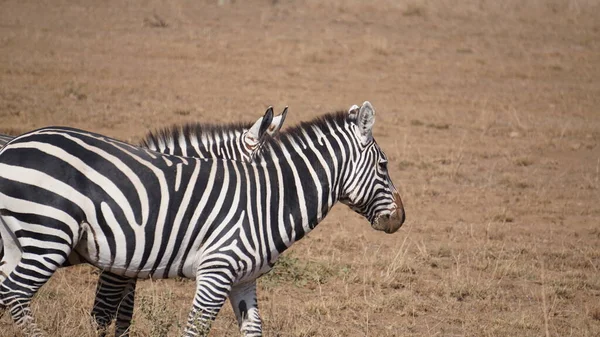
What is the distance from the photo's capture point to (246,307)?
5180 mm

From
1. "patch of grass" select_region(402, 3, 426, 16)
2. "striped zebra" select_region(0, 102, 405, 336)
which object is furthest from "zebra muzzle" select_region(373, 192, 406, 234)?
"patch of grass" select_region(402, 3, 426, 16)

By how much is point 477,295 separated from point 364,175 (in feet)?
8.91

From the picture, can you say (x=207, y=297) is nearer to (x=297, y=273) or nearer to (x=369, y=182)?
(x=369, y=182)

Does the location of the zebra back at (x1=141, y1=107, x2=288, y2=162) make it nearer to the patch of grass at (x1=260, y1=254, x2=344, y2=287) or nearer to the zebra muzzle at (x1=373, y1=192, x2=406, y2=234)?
the zebra muzzle at (x1=373, y1=192, x2=406, y2=234)

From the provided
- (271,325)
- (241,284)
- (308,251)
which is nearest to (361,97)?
(308,251)

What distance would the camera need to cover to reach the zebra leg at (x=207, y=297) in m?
4.75

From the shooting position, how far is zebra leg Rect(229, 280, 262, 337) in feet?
16.7

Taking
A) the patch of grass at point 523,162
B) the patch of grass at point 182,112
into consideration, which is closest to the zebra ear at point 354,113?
the patch of grass at point 523,162

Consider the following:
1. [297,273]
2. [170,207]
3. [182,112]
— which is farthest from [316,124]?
[182,112]

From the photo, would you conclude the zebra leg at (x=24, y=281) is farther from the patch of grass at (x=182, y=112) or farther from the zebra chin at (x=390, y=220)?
the patch of grass at (x=182, y=112)

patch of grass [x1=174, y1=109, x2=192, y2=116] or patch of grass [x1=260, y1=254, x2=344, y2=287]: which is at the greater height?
patch of grass [x1=174, y1=109, x2=192, y2=116]

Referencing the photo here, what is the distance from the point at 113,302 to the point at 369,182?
5.86 ft

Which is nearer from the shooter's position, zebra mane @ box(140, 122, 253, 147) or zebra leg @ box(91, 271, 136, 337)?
zebra leg @ box(91, 271, 136, 337)

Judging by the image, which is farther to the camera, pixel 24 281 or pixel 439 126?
pixel 439 126
